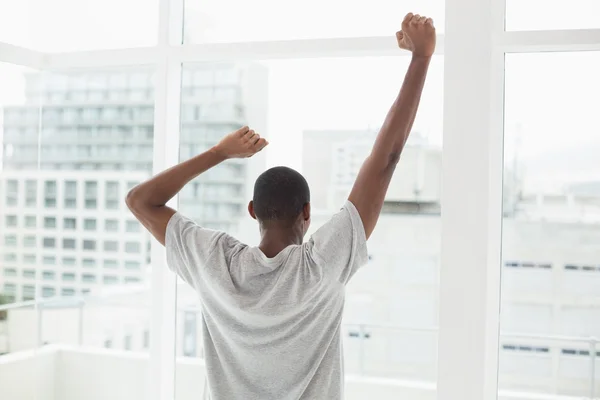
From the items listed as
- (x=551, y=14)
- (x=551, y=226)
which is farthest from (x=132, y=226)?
(x=551, y=14)

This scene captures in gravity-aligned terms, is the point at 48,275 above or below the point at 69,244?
below

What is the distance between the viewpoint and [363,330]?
2.08 meters

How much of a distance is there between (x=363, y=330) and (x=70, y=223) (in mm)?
1111

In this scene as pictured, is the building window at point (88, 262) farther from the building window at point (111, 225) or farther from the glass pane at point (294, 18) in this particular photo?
the glass pane at point (294, 18)

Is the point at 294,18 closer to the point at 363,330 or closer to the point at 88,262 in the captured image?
the point at 363,330

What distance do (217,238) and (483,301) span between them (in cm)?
75

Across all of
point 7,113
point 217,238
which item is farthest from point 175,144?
point 217,238

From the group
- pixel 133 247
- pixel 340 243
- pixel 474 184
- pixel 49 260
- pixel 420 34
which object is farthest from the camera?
pixel 49 260

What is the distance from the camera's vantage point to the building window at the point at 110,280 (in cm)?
237

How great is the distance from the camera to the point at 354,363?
212 cm

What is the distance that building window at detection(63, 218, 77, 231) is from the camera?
2391 millimetres

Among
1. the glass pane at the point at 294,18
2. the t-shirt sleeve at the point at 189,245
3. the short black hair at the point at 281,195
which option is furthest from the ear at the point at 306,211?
the glass pane at the point at 294,18

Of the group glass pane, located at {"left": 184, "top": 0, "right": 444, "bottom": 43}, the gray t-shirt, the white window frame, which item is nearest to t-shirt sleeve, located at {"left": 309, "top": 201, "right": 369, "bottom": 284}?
the gray t-shirt

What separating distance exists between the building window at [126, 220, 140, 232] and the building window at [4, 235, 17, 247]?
1.47 feet
